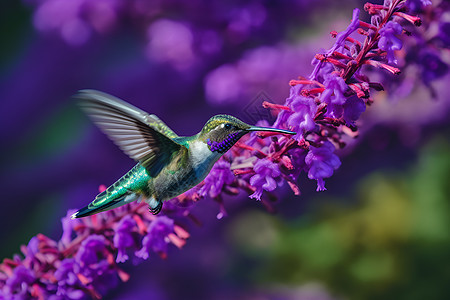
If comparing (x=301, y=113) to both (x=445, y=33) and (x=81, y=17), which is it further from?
(x=81, y=17)

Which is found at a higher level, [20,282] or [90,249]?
[90,249]

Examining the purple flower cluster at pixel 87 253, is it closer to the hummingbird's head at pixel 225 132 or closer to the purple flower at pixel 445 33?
the hummingbird's head at pixel 225 132

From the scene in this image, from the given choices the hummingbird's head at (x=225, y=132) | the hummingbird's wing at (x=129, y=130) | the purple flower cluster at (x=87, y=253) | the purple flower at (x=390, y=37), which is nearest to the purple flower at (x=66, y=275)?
the purple flower cluster at (x=87, y=253)

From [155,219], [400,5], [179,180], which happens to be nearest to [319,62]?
[400,5]

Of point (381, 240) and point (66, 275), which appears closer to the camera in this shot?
point (66, 275)

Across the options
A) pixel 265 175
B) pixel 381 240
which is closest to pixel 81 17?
pixel 265 175

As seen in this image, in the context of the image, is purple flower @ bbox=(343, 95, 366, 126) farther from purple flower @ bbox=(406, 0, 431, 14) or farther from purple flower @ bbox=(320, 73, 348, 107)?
purple flower @ bbox=(406, 0, 431, 14)
